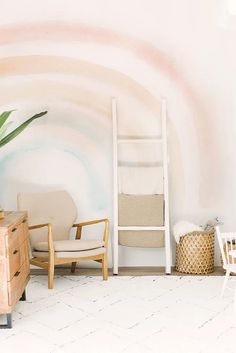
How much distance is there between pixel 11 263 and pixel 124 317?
2.80 ft

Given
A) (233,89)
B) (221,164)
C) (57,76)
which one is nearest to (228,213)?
(221,164)

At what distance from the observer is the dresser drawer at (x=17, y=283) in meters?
3.54

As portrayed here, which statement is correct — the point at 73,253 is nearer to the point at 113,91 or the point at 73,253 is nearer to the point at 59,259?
the point at 59,259

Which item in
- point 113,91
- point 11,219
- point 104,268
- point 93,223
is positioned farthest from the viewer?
point 113,91

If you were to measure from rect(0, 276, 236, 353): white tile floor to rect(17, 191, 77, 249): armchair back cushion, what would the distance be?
0.45m

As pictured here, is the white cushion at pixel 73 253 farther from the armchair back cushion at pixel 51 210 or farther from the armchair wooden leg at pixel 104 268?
the armchair back cushion at pixel 51 210

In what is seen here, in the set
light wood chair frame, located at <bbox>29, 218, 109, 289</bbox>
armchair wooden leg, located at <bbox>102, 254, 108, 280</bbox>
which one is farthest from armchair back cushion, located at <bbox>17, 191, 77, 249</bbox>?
armchair wooden leg, located at <bbox>102, 254, 108, 280</bbox>

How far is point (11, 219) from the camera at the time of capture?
388 centimetres

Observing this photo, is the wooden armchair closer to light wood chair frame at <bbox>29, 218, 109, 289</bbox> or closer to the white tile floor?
light wood chair frame at <bbox>29, 218, 109, 289</bbox>

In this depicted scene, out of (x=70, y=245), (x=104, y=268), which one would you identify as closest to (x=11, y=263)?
(x=70, y=245)

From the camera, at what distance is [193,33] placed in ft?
16.6

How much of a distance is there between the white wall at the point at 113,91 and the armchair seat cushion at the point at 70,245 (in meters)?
0.61

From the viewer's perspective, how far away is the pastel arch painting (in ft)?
16.7

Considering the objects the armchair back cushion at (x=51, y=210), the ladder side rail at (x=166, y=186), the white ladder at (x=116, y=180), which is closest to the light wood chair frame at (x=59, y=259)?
the armchair back cushion at (x=51, y=210)
